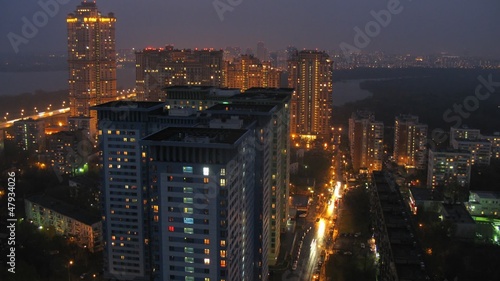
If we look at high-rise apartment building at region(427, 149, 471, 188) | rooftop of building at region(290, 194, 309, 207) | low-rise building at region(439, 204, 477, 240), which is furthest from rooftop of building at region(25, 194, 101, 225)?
high-rise apartment building at region(427, 149, 471, 188)

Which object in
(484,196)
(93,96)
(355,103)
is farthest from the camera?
(355,103)

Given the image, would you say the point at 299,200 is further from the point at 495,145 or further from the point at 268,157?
the point at 495,145

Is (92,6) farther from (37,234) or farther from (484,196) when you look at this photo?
(484,196)

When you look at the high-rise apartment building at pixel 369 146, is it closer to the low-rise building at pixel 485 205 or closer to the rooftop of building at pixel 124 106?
the low-rise building at pixel 485 205

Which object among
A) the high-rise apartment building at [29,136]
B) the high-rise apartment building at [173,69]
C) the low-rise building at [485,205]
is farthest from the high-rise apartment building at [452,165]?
the high-rise apartment building at [29,136]

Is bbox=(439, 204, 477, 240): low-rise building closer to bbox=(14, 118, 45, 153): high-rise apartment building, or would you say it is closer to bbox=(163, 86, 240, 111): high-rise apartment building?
bbox=(163, 86, 240, 111): high-rise apartment building

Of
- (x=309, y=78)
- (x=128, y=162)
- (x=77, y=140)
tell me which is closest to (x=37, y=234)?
(x=128, y=162)

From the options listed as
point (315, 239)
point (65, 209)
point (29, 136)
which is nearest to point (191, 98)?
point (65, 209)
